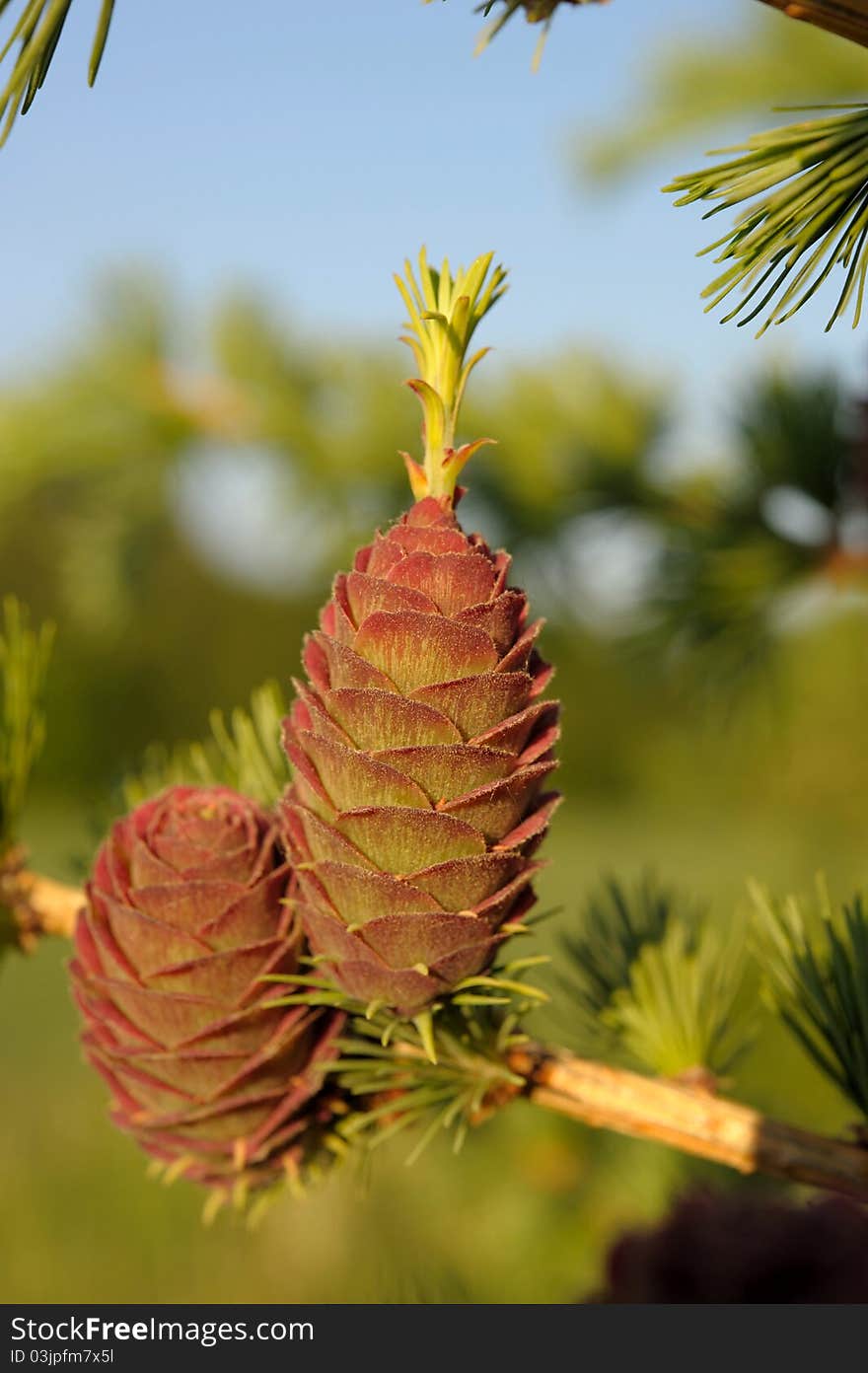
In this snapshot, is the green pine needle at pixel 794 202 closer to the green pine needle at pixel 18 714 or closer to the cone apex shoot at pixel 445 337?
the cone apex shoot at pixel 445 337

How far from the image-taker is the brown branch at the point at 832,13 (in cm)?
22

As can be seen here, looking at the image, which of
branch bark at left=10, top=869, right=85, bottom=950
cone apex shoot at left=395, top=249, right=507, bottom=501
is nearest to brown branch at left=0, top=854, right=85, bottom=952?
branch bark at left=10, top=869, right=85, bottom=950

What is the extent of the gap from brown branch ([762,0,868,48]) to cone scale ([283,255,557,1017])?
77 mm

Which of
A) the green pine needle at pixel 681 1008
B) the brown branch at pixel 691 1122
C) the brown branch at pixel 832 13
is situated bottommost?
the brown branch at pixel 691 1122

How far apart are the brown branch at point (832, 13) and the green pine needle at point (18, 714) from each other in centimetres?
29

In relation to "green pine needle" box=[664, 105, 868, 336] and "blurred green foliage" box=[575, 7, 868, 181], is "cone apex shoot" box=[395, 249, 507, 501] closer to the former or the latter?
"green pine needle" box=[664, 105, 868, 336]

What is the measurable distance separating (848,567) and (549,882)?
2.87 m

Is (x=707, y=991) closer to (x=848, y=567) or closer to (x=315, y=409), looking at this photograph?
(x=848, y=567)

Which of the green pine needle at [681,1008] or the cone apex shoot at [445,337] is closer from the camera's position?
the cone apex shoot at [445,337]

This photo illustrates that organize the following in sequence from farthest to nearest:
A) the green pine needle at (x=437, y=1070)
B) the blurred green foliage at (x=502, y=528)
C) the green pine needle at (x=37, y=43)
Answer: the blurred green foliage at (x=502, y=528) → the green pine needle at (x=437, y=1070) → the green pine needle at (x=37, y=43)

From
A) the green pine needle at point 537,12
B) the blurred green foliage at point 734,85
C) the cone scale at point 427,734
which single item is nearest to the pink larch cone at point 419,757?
the cone scale at point 427,734

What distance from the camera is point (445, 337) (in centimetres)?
25

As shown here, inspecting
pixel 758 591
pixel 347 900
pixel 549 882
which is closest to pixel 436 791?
Result: pixel 347 900
